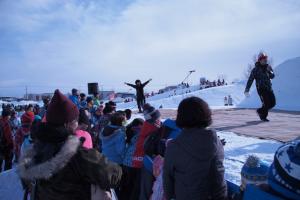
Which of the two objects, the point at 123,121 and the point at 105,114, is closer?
the point at 123,121

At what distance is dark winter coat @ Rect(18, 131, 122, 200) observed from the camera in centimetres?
236

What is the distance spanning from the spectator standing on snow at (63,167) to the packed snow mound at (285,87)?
15601mm

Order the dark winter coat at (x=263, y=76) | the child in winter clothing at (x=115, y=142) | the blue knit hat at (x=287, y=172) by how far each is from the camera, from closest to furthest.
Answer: the blue knit hat at (x=287, y=172) < the child in winter clothing at (x=115, y=142) < the dark winter coat at (x=263, y=76)

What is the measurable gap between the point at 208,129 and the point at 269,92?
7.18 meters

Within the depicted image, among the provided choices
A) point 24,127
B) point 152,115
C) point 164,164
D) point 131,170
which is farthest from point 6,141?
point 164,164

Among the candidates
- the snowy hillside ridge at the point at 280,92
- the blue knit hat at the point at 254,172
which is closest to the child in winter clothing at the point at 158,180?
the blue knit hat at the point at 254,172

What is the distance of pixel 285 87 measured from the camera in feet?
76.7

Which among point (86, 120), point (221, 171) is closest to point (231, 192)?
point (221, 171)

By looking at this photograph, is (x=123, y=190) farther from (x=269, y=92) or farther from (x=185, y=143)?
(x=269, y=92)

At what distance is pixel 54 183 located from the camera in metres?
2.43

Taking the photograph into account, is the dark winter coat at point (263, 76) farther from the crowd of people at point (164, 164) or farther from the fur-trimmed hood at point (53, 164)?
the fur-trimmed hood at point (53, 164)

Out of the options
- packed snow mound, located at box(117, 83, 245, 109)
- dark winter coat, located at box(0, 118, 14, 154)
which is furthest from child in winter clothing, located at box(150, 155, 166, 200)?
packed snow mound, located at box(117, 83, 245, 109)

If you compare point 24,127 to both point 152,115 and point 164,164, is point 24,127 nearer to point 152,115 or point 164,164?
point 152,115

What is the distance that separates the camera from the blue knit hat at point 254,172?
2.60 m
